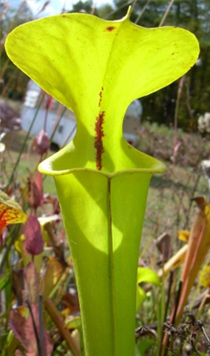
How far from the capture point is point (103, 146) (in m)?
0.57

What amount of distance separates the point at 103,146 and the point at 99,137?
1 centimetres

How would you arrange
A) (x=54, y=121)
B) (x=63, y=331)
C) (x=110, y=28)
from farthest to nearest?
(x=54, y=121)
(x=63, y=331)
(x=110, y=28)

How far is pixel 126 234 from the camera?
1.72ft

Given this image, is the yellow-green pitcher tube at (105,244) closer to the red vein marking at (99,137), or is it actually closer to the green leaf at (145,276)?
the red vein marking at (99,137)

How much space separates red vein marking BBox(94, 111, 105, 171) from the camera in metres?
0.54

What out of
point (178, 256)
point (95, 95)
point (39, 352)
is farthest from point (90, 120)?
point (178, 256)

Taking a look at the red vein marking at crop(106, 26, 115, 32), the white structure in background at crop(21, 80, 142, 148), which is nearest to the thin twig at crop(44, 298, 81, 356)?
the red vein marking at crop(106, 26, 115, 32)

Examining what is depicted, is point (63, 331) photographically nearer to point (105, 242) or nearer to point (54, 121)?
point (105, 242)

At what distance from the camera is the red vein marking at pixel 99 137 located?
54 centimetres

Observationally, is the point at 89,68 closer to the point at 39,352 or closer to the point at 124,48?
the point at 124,48

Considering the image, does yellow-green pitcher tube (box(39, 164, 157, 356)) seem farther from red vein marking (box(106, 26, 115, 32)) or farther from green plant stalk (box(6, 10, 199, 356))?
A: red vein marking (box(106, 26, 115, 32))

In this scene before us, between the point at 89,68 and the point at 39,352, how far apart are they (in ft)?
1.41

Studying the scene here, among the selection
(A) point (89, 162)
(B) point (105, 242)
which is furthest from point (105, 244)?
(A) point (89, 162)

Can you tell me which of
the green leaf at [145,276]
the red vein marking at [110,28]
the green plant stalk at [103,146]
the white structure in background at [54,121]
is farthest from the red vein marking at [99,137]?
the white structure in background at [54,121]
